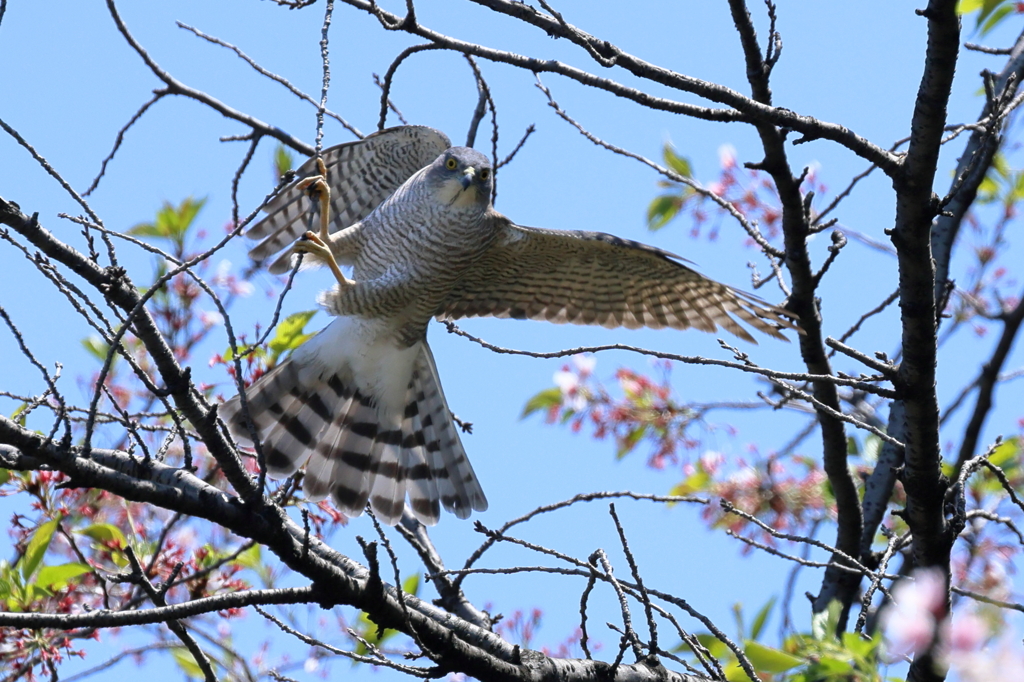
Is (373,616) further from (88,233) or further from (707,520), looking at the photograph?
(707,520)

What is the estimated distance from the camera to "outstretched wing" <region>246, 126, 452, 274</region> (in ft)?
Result: 15.7

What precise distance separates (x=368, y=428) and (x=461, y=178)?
123cm

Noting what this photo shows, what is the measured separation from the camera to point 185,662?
360 centimetres

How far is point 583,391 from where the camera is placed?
5.31 metres

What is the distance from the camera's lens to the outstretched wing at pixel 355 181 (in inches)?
188

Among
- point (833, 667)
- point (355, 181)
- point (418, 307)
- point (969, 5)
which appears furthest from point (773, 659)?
point (355, 181)

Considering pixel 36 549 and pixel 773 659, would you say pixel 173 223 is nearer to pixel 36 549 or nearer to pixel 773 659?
pixel 36 549

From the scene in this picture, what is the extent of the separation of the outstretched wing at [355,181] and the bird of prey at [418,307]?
2 centimetres

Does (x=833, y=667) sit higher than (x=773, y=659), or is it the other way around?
(x=773, y=659)

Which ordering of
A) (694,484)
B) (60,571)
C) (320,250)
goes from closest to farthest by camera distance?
(60,571) → (320,250) → (694,484)

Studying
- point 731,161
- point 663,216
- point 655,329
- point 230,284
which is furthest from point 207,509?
point 731,161

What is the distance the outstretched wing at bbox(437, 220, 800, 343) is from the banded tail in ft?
1.48

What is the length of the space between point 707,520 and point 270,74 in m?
3.01

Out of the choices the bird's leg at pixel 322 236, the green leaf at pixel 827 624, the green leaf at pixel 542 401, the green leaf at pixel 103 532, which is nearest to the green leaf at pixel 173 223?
the bird's leg at pixel 322 236
